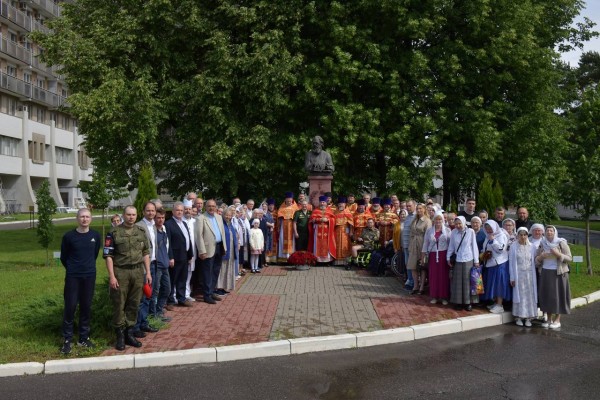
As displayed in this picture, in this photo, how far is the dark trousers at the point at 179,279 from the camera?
9773mm

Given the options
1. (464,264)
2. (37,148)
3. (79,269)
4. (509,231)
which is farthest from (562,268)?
(37,148)

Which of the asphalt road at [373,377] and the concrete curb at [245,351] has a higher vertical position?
the concrete curb at [245,351]

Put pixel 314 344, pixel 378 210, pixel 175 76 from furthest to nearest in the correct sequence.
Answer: pixel 175 76
pixel 378 210
pixel 314 344

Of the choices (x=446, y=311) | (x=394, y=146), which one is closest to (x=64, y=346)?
(x=446, y=311)

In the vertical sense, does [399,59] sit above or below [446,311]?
above

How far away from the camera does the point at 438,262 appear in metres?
10.7

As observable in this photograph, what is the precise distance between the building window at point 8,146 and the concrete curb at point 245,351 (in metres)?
44.4

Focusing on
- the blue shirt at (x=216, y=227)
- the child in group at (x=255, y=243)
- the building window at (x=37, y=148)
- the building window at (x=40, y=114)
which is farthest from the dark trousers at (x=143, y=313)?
the building window at (x=40, y=114)

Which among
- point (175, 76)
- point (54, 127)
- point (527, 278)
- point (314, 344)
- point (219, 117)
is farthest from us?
point (54, 127)

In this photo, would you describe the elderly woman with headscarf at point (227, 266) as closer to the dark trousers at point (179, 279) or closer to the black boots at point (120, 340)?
the dark trousers at point (179, 279)

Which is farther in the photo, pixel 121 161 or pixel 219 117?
pixel 121 161

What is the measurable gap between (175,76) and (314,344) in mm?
17179

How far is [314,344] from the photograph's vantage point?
7.85m

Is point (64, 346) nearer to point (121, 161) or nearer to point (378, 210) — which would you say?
point (378, 210)
